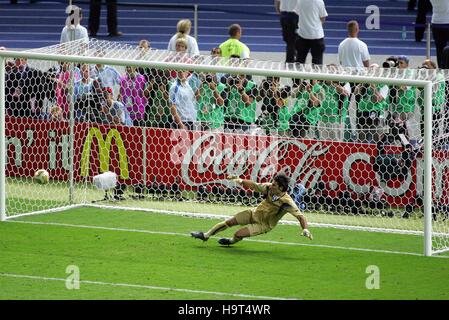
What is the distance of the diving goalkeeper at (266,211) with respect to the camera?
57.7ft

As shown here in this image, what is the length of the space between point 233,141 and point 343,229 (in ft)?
7.61

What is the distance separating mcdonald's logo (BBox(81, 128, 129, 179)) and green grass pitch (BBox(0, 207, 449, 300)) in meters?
1.35

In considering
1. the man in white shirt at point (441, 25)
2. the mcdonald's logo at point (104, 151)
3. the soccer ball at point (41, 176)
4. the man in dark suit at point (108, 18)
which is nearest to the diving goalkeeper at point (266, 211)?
the mcdonald's logo at point (104, 151)

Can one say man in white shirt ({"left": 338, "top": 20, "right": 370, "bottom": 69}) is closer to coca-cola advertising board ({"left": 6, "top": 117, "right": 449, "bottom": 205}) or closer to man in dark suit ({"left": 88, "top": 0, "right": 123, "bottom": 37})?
coca-cola advertising board ({"left": 6, "top": 117, "right": 449, "bottom": 205})

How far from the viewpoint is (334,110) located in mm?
20703

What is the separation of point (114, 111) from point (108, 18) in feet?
28.5

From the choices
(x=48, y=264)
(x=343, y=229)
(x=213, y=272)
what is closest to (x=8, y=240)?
(x=48, y=264)

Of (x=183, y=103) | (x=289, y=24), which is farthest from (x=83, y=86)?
Result: (x=289, y=24)

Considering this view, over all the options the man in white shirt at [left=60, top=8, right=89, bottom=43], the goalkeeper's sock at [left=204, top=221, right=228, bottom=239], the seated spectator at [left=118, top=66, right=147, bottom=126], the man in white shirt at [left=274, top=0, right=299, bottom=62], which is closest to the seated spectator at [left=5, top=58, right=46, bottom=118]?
the seated spectator at [left=118, top=66, right=147, bottom=126]

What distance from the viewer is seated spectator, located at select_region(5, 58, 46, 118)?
71.1ft

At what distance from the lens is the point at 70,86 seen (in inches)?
850

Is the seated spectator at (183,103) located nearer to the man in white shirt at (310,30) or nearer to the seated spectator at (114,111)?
the seated spectator at (114,111)

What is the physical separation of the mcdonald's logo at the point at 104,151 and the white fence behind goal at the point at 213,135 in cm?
2

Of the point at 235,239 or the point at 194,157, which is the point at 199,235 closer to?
the point at 235,239
